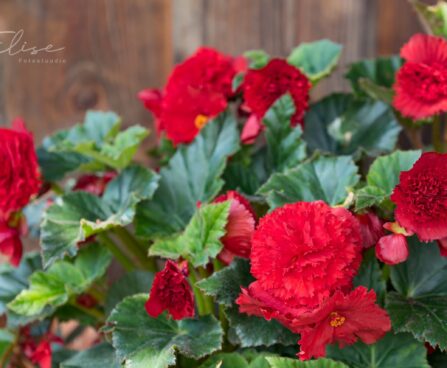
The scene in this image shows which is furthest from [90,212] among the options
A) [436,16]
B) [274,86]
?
[436,16]

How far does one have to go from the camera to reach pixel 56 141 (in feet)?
3.55

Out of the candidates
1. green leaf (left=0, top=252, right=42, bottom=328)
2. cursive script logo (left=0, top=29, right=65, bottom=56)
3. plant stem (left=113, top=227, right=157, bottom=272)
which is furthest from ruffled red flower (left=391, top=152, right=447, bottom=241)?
cursive script logo (left=0, top=29, right=65, bottom=56)

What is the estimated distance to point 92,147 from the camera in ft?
3.14

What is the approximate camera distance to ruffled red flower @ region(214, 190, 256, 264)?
0.79 meters

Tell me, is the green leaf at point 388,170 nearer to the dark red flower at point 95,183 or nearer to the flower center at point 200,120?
the flower center at point 200,120

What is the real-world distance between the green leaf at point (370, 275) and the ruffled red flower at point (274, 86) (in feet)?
0.81

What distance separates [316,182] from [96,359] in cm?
36

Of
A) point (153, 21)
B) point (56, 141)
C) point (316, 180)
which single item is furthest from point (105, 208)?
point (153, 21)

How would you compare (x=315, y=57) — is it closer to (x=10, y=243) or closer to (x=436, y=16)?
(x=436, y=16)

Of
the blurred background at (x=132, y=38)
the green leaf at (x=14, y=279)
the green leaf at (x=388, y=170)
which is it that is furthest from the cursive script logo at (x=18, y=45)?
the green leaf at (x=388, y=170)

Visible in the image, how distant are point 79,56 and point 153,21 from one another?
176mm

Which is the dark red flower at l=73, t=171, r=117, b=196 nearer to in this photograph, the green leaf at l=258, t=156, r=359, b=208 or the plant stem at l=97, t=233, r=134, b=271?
the plant stem at l=97, t=233, r=134, b=271

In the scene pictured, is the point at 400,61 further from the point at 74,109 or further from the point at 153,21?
the point at 74,109

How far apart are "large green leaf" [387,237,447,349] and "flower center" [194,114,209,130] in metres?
0.35
